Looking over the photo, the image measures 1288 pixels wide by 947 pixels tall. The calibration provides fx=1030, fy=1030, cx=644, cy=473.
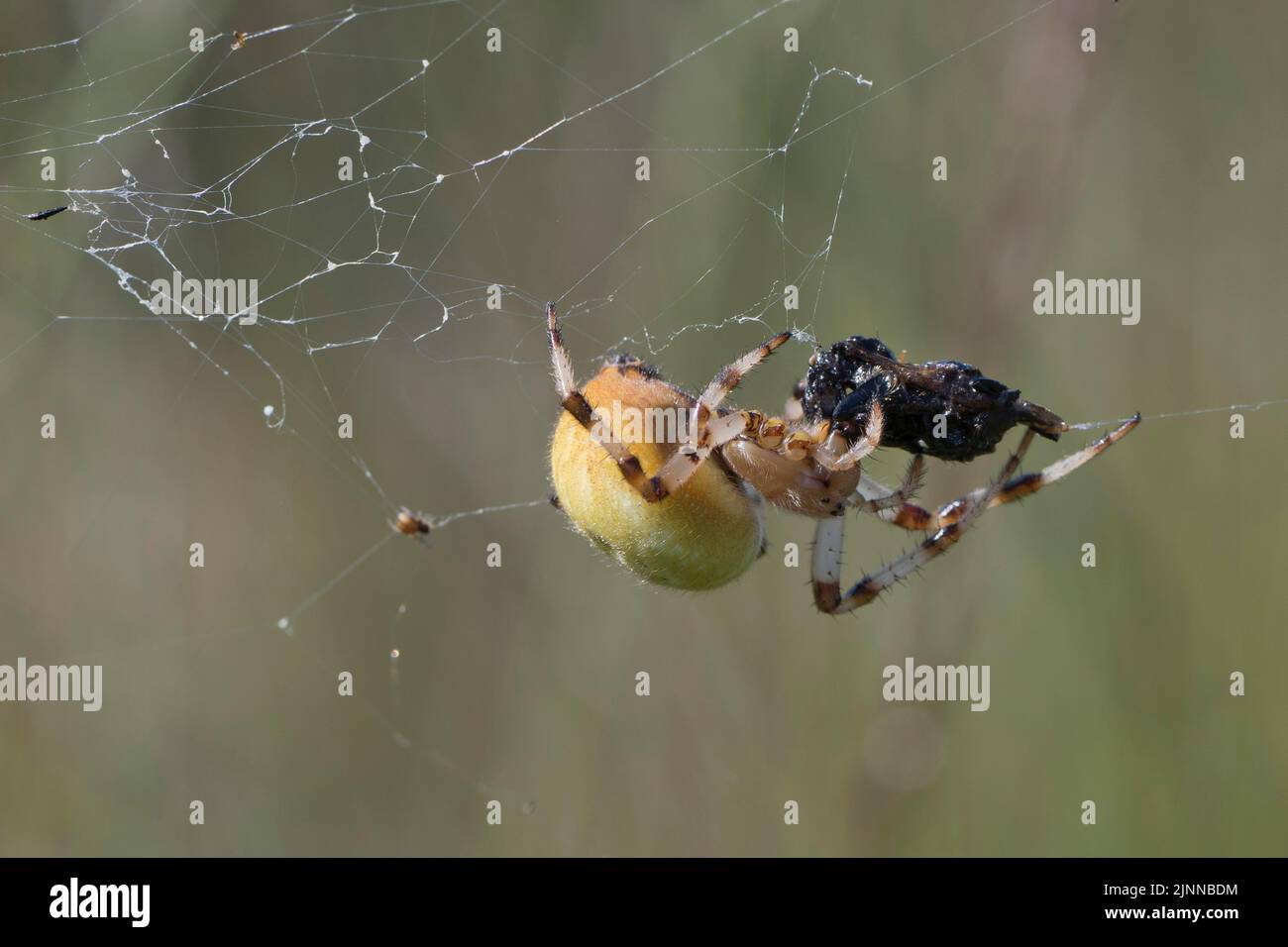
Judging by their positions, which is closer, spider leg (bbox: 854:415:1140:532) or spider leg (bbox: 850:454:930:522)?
spider leg (bbox: 854:415:1140:532)

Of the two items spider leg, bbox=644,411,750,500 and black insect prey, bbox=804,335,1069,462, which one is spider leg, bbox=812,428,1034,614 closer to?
black insect prey, bbox=804,335,1069,462

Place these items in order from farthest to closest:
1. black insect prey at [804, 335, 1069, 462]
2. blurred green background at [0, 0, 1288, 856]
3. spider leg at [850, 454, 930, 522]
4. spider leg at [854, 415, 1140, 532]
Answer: blurred green background at [0, 0, 1288, 856] → spider leg at [850, 454, 930, 522] → spider leg at [854, 415, 1140, 532] → black insect prey at [804, 335, 1069, 462]

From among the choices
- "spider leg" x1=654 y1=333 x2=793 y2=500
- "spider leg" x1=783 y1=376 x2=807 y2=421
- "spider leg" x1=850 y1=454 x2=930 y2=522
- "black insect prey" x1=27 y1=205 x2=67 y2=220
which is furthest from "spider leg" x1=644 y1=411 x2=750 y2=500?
"black insect prey" x1=27 y1=205 x2=67 y2=220

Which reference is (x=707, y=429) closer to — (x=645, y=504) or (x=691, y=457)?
(x=691, y=457)

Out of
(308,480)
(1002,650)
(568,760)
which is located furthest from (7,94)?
(1002,650)

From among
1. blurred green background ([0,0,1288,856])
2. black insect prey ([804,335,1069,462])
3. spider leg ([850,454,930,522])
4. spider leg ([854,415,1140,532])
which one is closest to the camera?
black insect prey ([804,335,1069,462])

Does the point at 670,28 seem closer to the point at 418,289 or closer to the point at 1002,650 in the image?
the point at 418,289

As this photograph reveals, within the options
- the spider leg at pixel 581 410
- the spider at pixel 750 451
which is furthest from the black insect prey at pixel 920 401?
the spider leg at pixel 581 410
